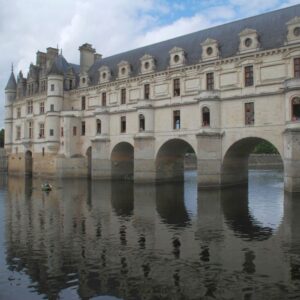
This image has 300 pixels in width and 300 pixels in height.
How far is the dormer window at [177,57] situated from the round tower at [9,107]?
1396 inches

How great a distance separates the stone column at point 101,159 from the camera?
4825cm

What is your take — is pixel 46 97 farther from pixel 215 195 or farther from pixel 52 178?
pixel 215 195

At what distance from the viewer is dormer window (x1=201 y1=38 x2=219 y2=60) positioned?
124 feet

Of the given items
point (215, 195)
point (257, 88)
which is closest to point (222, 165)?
point (215, 195)

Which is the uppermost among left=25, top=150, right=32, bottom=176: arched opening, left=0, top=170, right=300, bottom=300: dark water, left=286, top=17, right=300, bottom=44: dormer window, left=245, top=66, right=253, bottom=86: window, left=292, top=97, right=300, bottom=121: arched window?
left=286, top=17, right=300, bottom=44: dormer window

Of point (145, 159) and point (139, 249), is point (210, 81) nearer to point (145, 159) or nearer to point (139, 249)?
point (145, 159)

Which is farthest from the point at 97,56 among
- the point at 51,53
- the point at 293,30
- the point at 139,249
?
the point at 139,249

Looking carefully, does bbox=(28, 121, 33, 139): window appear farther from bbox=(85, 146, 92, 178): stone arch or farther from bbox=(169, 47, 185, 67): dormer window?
bbox=(169, 47, 185, 67): dormer window

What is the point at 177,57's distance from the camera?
41.5 m

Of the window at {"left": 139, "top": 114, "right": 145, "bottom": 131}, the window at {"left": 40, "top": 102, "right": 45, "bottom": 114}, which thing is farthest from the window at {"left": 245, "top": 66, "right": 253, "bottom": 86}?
the window at {"left": 40, "top": 102, "right": 45, "bottom": 114}

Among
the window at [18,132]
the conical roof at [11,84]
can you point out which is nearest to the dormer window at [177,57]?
the window at [18,132]

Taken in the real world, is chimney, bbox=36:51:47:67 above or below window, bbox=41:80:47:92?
above

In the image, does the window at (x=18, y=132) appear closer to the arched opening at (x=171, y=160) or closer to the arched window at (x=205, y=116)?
the arched opening at (x=171, y=160)

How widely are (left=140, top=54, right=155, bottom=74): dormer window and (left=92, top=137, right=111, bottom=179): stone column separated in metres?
10.0
